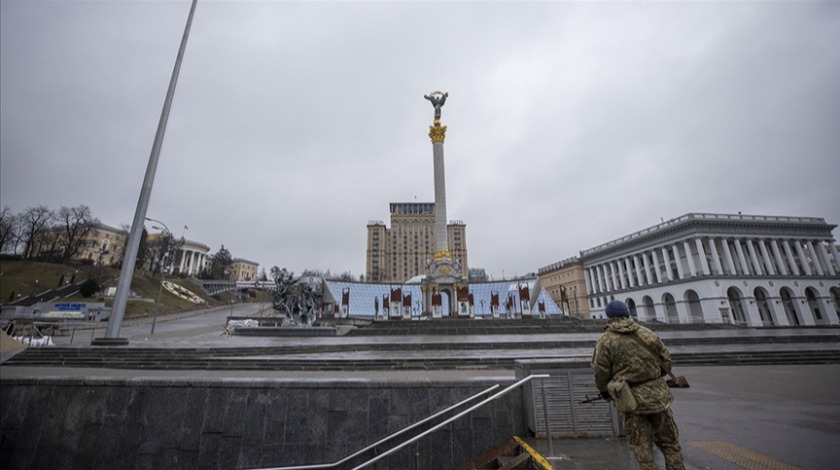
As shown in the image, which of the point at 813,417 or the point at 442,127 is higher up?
the point at 442,127

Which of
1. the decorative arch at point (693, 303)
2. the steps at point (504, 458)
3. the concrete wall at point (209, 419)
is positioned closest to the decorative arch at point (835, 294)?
the decorative arch at point (693, 303)

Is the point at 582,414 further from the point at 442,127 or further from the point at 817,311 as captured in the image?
the point at 817,311

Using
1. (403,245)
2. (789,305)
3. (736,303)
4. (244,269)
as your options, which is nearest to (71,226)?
(244,269)

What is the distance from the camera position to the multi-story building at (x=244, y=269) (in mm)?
119438

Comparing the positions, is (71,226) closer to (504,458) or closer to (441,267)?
(441,267)

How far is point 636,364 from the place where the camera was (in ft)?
10.4

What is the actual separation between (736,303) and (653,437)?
205ft

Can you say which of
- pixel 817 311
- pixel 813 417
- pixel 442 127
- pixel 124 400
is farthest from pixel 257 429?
pixel 817 311

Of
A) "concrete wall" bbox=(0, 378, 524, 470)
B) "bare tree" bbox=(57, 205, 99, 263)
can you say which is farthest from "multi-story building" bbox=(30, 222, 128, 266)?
"concrete wall" bbox=(0, 378, 524, 470)

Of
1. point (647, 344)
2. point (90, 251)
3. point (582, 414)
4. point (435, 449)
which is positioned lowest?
point (435, 449)

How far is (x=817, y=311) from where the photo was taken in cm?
4834

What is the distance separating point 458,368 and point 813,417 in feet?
27.8

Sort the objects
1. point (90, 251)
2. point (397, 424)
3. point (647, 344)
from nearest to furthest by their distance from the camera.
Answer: point (647, 344), point (397, 424), point (90, 251)

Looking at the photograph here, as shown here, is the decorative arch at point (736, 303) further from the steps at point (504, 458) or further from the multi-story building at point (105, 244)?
the multi-story building at point (105, 244)
